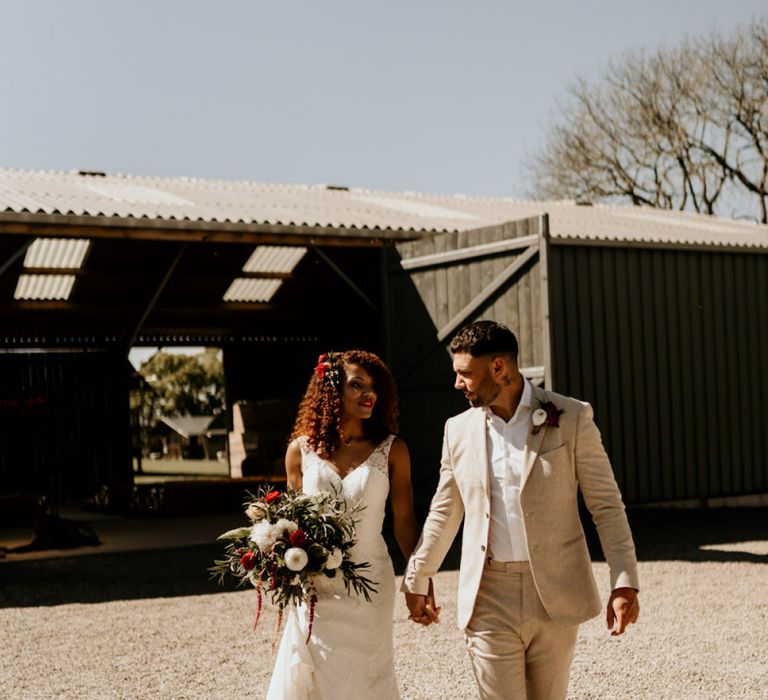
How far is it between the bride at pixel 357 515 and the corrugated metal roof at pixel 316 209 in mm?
8091

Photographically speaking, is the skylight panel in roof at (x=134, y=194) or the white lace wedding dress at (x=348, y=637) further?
the skylight panel in roof at (x=134, y=194)

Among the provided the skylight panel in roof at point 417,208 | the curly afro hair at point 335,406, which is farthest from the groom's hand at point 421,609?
the skylight panel in roof at point 417,208

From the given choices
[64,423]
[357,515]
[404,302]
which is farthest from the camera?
[64,423]

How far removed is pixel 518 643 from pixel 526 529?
0.38 m

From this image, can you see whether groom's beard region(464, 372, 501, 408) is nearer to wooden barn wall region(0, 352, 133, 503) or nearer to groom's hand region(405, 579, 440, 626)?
groom's hand region(405, 579, 440, 626)

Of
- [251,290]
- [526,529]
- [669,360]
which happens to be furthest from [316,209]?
[526,529]

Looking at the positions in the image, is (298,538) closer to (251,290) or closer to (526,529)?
(526,529)

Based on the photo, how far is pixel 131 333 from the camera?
1923 cm

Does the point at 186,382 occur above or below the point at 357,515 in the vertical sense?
above

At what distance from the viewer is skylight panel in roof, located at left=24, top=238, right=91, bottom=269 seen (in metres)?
15.8

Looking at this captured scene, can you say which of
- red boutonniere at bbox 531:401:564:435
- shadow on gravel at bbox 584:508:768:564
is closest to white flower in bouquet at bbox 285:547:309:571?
red boutonniere at bbox 531:401:564:435

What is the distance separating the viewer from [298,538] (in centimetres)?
394

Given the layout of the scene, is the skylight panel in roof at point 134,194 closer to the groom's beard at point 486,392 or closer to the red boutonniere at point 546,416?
the groom's beard at point 486,392

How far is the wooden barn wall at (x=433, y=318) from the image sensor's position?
12500 mm
